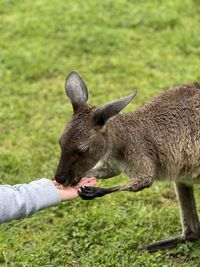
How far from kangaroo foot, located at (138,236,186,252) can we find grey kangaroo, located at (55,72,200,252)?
409 mm

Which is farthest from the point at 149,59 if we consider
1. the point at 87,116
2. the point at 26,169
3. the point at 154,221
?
the point at 87,116

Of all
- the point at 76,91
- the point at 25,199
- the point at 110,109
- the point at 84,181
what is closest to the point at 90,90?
the point at 76,91

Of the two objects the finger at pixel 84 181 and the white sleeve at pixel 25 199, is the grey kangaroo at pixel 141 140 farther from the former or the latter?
the white sleeve at pixel 25 199

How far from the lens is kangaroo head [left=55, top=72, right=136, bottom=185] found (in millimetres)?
4254

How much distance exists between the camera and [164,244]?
493 cm

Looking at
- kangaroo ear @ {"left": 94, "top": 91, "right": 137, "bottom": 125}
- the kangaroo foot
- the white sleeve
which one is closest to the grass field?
the kangaroo foot

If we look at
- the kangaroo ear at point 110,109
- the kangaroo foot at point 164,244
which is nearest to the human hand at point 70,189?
the kangaroo ear at point 110,109

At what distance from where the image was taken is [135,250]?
4.91 m

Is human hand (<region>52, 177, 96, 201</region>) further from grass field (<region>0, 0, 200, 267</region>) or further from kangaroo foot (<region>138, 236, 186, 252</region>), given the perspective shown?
kangaroo foot (<region>138, 236, 186, 252</region>)

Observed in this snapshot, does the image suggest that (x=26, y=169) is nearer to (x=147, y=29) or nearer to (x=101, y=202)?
(x=101, y=202)

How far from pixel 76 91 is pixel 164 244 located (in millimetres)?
1254

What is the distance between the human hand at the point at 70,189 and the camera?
4.18 meters

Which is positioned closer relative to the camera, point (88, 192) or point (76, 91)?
point (88, 192)

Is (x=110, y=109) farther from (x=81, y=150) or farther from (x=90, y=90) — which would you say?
(x=90, y=90)
